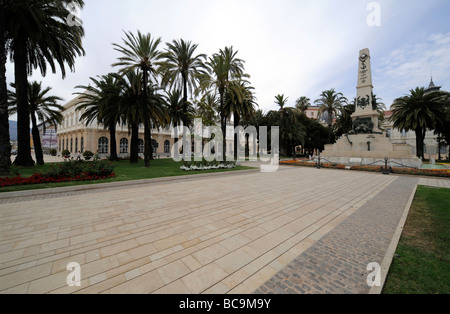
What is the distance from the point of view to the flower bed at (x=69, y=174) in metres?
9.00

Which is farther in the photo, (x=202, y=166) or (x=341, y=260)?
(x=202, y=166)

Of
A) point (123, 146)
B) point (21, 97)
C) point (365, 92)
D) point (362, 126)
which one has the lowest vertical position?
point (123, 146)

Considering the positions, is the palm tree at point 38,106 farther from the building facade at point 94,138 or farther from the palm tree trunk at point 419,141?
the palm tree trunk at point 419,141

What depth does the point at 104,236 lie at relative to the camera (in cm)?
415

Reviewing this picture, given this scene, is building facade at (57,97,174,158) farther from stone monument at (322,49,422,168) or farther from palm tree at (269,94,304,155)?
stone monument at (322,49,422,168)

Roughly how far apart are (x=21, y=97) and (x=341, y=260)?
24.4 metres

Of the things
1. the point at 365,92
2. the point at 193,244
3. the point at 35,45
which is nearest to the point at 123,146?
the point at 35,45

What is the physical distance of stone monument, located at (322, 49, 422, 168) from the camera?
2243cm

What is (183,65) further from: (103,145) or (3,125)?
(103,145)

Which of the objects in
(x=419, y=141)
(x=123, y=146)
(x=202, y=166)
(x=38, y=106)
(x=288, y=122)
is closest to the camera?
(x=202, y=166)

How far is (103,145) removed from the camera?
4175 cm

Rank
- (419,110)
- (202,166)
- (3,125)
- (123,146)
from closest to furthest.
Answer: (3,125), (202,166), (419,110), (123,146)

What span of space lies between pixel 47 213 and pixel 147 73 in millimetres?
16815

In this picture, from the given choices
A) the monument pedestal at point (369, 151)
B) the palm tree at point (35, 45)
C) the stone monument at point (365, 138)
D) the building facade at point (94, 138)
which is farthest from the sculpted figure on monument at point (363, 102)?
the palm tree at point (35, 45)
